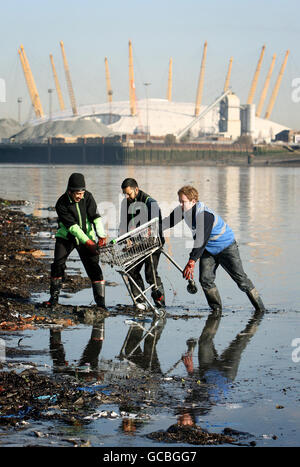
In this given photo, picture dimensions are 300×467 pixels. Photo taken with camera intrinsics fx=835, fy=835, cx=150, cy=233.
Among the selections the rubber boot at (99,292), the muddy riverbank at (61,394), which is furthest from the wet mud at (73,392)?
the rubber boot at (99,292)

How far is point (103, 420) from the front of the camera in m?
6.14

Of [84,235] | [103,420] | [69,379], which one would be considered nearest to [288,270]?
[84,235]

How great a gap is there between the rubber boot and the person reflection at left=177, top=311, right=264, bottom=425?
1383 millimetres

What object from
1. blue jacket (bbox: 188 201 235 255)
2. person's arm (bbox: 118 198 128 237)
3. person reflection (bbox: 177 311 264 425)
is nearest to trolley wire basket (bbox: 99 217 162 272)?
person's arm (bbox: 118 198 128 237)

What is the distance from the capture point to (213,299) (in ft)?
35.9

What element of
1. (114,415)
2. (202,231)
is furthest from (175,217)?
(114,415)

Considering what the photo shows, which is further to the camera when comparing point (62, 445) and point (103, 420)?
point (103, 420)

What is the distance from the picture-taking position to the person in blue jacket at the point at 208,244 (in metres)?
10.0

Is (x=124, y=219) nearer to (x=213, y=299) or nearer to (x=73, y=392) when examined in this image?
(x=213, y=299)

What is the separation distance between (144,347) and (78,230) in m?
1.97

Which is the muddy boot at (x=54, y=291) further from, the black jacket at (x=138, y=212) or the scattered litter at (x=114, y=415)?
the scattered litter at (x=114, y=415)
